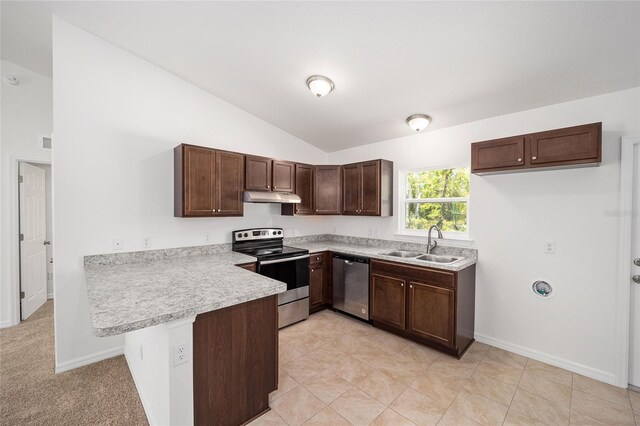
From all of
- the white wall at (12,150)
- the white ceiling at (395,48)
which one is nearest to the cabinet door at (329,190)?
the white ceiling at (395,48)

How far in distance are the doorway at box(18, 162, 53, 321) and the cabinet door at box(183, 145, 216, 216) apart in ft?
7.95

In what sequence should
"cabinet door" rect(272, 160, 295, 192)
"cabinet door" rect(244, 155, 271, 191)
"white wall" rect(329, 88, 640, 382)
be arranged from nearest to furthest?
"white wall" rect(329, 88, 640, 382) < "cabinet door" rect(244, 155, 271, 191) < "cabinet door" rect(272, 160, 295, 192)

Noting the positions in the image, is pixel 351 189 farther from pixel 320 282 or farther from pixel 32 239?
pixel 32 239

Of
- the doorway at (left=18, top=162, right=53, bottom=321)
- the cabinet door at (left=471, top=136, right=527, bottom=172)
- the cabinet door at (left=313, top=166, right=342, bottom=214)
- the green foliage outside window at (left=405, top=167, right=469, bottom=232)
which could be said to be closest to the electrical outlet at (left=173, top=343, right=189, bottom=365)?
the cabinet door at (left=313, top=166, right=342, bottom=214)

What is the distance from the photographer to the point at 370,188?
12.9ft

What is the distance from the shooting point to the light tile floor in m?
1.98

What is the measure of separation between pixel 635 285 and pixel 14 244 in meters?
6.67

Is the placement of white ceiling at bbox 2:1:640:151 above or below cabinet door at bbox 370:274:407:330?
above

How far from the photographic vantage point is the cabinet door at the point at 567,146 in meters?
2.24

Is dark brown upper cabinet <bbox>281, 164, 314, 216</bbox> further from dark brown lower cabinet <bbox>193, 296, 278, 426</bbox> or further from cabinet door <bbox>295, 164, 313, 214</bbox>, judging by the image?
dark brown lower cabinet <bbox>193, 296, 278, 426</bbox>

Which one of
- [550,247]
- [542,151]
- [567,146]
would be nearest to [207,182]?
[542,151]

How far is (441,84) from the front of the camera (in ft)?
8.39

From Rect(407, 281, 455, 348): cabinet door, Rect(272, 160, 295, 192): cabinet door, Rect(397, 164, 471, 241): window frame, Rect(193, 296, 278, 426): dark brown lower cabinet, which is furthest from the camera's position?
Rect(272, 160, 295, 192): cabinet door

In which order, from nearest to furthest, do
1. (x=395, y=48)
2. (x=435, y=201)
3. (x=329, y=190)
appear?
(x=395, y=48)
(x=435, y=201)
(x=329, y=190)
